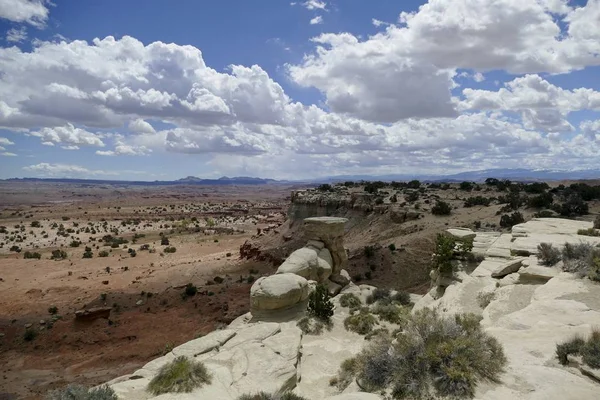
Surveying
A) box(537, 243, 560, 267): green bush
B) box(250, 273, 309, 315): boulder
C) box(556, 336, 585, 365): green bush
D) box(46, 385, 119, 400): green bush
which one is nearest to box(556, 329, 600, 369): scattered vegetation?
box(556, 336, 585, 365): green bush

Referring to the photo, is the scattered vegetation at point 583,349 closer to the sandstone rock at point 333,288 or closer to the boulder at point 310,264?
the boulder at point 310,264

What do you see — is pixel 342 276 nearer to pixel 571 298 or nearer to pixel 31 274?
pixel 571 298

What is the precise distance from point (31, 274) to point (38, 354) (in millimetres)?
16500

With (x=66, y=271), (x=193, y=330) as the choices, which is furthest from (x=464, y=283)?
(x=66, y=271)

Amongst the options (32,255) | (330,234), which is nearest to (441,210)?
(330,234)

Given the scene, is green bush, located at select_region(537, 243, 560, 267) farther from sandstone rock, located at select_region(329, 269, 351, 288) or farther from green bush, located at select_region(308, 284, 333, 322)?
sandstone rock, located at select_region(329, 269, 351, 288)

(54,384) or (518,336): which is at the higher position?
(518,336)

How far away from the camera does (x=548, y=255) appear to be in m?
11.2

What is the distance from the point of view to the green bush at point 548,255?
1110 cm

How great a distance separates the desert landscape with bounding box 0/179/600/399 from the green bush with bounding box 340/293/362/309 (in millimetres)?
4730

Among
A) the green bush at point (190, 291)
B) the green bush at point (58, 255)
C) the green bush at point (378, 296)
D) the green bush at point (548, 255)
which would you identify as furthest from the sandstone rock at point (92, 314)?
the green bush at point (548, 255)

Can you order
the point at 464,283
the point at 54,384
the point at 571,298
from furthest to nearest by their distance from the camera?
the point at 54,384 → the point at 464,283 → the point at 571,298

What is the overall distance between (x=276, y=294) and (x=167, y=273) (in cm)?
1851

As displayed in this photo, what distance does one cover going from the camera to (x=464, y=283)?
12.1 metres
